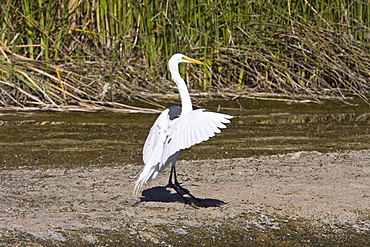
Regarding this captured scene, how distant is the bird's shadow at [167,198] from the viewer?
423cm

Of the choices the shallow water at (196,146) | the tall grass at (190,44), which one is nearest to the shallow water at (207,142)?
the shallow water at (196,146)

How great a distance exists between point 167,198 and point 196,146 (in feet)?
6.05

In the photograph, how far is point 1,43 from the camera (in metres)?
8.30

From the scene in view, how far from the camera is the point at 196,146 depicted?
635cm

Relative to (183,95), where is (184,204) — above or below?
below

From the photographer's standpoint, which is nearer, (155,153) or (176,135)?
(176,135)

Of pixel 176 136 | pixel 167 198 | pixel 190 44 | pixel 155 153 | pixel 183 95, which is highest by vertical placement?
pixel 190 44

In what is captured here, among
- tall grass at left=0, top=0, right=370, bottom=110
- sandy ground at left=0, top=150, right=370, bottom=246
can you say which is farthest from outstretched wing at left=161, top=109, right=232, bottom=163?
tall grass at left=0, top=0, right=370, bottom=110

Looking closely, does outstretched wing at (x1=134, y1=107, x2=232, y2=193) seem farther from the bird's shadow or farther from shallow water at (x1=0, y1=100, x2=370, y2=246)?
shallow water at (x1=0, y1=100, x2=370, y2=246)

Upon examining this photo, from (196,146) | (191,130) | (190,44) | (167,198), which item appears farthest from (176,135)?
(190,44)

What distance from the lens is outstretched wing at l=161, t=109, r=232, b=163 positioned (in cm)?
373

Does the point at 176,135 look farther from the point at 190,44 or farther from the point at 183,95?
the point at 190,44

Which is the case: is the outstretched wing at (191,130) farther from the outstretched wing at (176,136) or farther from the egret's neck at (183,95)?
the egret's neck at (183,95)

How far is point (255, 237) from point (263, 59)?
560 cm
